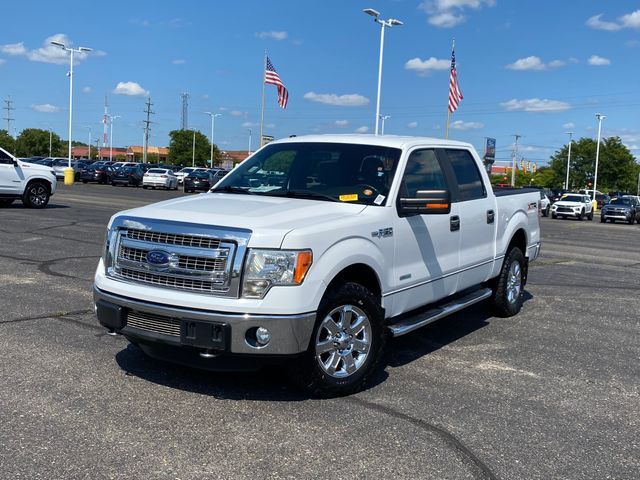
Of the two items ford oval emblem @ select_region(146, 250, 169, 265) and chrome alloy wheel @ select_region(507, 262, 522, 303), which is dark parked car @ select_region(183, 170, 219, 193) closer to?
chrome alloy wheel @ select_region(507, 262, 522, 303)

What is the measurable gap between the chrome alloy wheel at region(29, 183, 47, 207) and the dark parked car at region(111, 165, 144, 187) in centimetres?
2829

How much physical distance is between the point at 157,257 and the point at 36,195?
16972 millimetres

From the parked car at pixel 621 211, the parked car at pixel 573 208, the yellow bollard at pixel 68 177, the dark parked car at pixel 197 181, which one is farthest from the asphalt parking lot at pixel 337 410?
the yellow bollard at pixel 68 177

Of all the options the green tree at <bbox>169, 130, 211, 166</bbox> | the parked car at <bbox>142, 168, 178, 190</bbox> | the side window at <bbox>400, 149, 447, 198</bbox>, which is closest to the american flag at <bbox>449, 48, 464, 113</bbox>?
the parked car at <bbox>142, 168, 178, 190</bbox>

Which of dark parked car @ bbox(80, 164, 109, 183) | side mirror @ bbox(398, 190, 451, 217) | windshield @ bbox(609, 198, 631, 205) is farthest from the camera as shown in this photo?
dark parked car @ bbox(80, 164, 109, 183)

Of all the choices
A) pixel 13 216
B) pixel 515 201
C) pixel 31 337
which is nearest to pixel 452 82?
pixel 13 216

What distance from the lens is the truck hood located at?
427 cm

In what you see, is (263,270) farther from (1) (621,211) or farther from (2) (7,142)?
(2) (7,142)

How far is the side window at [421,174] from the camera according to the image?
557cm

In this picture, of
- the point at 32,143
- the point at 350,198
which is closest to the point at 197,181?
the point at 350,198

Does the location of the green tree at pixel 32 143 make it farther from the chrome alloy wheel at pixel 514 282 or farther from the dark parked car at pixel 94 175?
the chrome alloy wheel at pixel 514 282

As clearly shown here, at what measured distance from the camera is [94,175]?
48156 mm

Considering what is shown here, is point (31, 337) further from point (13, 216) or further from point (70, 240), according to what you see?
point (13, 216)

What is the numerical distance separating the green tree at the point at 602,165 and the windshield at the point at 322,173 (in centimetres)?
8588
